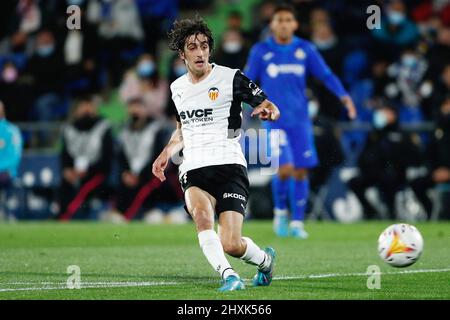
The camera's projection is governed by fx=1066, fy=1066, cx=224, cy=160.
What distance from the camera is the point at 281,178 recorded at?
14.2 meters

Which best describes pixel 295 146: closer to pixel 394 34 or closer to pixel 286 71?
pixel 286 71

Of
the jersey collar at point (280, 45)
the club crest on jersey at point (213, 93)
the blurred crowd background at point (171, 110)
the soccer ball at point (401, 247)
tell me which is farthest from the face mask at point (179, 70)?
the soccer ball at point (401, 247)

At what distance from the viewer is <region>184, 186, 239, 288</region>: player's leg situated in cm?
765

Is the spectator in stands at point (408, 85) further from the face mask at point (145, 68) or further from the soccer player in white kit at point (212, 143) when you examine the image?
the soccer player in white kit at point (212, 143)

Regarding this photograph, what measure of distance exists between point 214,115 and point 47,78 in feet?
43.3

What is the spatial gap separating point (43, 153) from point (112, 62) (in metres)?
2.89

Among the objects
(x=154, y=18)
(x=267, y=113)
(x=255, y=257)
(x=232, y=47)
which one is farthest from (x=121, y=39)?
(x=267, y=113)

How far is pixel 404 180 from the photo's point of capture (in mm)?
17250

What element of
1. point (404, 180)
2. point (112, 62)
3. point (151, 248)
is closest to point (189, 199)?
point (151, 248)

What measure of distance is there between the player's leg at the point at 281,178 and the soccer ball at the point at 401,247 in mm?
5387

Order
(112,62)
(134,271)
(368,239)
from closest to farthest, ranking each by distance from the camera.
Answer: (134,271) → (368,239) → (112,62)

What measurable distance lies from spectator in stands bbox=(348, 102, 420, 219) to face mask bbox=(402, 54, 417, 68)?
1.26m
